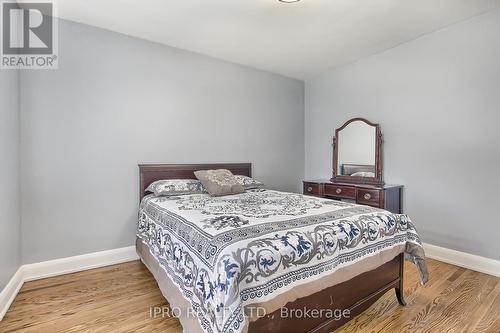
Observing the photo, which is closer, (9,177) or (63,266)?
(9,177)

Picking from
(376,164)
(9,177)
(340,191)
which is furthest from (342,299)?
(9,177)

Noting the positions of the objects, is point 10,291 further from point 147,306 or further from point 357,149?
point 357,149

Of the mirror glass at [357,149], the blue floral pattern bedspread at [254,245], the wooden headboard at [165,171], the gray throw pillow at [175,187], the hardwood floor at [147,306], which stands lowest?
the hardwood floor at [147,306]

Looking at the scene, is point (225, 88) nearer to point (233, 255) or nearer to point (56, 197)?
point (56, 197)

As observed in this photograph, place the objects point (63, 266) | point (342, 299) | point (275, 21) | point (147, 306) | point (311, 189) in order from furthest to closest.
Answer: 1. point (311, 189)
2. point (275, 21)
3. point (63, 266)
4. point (147, 306)
5. point (342, 299)

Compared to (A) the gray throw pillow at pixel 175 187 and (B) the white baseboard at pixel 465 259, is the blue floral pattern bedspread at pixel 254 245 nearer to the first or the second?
(A) the gray throw pillow at pixel 175 187

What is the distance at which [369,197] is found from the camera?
3215mm

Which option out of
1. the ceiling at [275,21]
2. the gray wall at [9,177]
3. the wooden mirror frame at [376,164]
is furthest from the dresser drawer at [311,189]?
the gray wall at [9,177]

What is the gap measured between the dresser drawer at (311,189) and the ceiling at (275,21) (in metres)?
1.84

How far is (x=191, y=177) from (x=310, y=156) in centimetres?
219

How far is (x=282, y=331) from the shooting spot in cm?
140

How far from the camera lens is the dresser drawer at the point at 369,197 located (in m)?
3.12

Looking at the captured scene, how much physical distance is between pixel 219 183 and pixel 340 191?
1716 millimetres

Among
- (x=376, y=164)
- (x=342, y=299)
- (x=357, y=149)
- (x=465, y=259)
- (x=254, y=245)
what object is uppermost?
(x=357, y=149)
